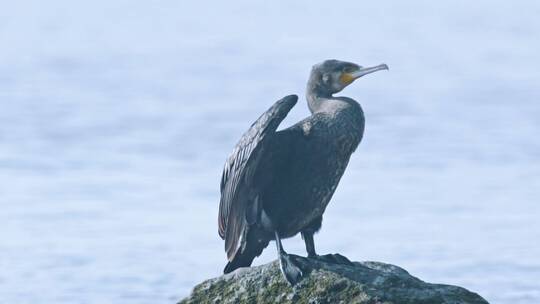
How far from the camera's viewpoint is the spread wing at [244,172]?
10227 millimetres

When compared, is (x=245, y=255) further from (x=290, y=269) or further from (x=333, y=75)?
(x=333, y=75)

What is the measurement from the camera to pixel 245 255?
10.4 m

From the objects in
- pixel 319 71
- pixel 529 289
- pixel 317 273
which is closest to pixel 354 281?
pixel 317 273

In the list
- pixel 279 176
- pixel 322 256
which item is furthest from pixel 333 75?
pixel 322 256

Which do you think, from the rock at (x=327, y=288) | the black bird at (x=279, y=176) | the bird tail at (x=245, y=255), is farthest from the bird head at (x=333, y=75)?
the rock at (x=327, y=288)

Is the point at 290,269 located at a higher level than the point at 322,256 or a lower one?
lower

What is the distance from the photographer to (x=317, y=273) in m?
9.75

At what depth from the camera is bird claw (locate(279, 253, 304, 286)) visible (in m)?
9.67

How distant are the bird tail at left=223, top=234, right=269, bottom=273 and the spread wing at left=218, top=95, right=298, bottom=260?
0.11 feet

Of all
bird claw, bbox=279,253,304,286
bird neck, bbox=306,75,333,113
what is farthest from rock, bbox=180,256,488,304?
bird neck, bbox=306,75,333,113

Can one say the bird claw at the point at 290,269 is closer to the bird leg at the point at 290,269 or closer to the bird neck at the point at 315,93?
the bird leg at the point at 290,269

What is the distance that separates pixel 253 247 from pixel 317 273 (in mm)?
728

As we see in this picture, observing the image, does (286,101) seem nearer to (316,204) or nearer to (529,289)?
(316,204)

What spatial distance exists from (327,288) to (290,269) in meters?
0.21
